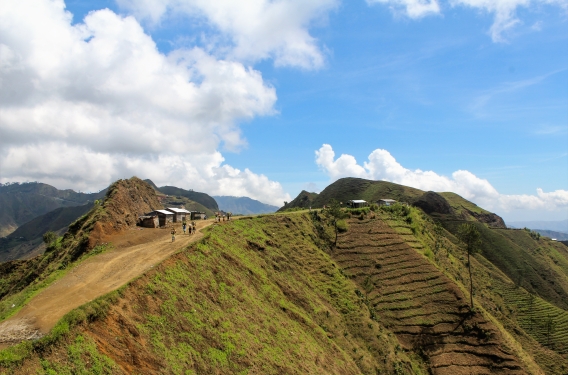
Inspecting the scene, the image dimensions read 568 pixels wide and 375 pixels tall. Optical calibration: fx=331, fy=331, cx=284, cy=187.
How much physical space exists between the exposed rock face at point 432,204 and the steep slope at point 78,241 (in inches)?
4556

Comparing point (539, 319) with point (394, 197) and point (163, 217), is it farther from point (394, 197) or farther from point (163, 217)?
point (394, 197)

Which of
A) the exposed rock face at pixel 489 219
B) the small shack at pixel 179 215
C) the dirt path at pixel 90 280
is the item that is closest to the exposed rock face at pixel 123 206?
the dirt path at pixel 90 280

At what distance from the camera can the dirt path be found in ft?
64.8

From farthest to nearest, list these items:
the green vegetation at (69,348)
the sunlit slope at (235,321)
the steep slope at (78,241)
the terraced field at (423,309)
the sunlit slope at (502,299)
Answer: the sunlit slope at (502,299) < the terraced field at (423,309) < the steep slope at (78,241) < the sunlit slope at (235,321) < the green vegetation at (69,348)

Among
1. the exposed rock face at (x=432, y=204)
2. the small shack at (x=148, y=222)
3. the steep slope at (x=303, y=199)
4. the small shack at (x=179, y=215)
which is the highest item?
the steep slope at (x=303, y=199)

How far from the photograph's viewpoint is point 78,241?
37.3m

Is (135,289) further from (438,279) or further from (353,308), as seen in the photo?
(438,279)

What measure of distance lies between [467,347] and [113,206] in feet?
176

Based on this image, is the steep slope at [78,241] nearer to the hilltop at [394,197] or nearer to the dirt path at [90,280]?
the dirt path at [90,280]

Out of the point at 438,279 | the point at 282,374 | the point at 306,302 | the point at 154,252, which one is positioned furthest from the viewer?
the point at 438,279

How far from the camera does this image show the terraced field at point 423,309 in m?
46.7

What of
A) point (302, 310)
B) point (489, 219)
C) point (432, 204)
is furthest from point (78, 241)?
point (489, 219)

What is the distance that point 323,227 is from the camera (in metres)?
69.2

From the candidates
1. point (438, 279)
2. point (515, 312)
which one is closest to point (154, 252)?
point (438, 279)
